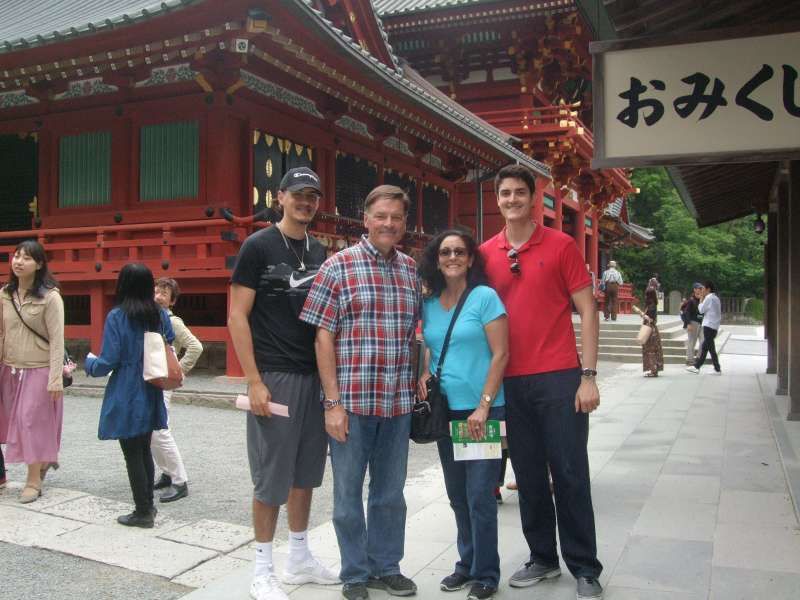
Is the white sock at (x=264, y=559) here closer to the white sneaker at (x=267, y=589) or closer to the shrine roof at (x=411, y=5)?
the white sneaker at (x=267, y=589)

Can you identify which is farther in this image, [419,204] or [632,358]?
[419,204]

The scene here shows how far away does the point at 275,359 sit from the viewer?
3.23 meters

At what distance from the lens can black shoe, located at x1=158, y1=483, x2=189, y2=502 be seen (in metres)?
4.88

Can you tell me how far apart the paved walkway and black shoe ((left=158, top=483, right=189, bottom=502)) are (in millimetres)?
287

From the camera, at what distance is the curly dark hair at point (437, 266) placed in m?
3.29

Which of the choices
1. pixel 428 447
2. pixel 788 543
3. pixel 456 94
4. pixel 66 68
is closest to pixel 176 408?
pixel 428 447

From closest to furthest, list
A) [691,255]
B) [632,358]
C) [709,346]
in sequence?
[709,346]
[632,358]
[691,255]

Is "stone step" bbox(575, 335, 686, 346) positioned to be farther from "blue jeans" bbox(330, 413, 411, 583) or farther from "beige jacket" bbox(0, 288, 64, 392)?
"blue jeans" bbox(330, 413, 411, 583)

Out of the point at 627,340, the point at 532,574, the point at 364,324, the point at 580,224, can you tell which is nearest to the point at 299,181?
the point at 364,324

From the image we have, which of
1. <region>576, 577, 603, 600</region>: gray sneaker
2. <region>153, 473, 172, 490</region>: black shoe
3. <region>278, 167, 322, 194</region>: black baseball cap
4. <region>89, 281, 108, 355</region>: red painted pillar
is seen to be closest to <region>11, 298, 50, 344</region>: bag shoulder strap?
<region>153, 473, 172, 490</region>: black shoe

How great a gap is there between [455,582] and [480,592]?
18 cm

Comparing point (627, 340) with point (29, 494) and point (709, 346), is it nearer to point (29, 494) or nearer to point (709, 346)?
point (709, 346)

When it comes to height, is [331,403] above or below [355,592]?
above

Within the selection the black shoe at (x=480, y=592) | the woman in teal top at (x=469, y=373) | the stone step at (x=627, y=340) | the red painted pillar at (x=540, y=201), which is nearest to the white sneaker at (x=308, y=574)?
the woman in teal top at (x=469, y=373)
